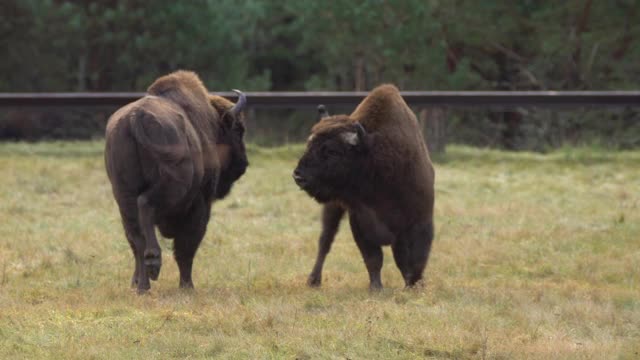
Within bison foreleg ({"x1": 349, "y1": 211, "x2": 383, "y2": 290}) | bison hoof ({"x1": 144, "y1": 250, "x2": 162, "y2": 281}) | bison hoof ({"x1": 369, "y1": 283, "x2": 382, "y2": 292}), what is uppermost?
bison hoof ({"x1": 144, "y1": 250, "x2": 162, "y2": 281})

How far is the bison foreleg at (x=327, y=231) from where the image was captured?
1124 cm

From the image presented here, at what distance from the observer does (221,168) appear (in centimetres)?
1159

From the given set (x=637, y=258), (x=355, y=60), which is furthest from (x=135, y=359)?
(x=355, y=60)

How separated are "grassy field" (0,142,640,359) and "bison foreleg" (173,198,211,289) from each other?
0.23 metres

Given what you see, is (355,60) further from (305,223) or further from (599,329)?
(599,329)

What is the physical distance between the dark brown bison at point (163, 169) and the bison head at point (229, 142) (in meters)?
0.26

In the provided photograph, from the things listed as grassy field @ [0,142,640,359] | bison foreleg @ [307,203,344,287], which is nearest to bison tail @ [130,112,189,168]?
grassy field @ [0,142,640,359]

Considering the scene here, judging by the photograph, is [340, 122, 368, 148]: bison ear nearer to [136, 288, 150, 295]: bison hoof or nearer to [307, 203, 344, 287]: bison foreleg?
[307, 203, 344, 287]: bison foreleg

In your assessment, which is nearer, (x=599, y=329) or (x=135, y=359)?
(x=135, y=359)

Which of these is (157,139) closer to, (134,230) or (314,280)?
(134,230)

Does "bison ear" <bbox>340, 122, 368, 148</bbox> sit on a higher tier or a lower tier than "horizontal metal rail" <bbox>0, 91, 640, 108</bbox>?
higher

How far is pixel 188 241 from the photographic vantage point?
35.0ft

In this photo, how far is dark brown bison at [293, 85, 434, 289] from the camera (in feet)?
34.9

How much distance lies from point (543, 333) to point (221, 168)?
425 cm
